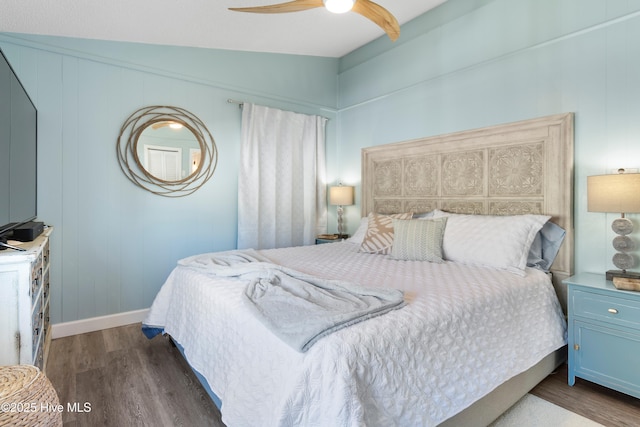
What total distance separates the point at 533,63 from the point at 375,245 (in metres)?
1.95

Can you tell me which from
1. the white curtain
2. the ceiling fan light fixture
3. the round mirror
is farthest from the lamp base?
the round mirror

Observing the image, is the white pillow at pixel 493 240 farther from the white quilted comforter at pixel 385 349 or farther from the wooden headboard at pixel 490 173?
the wooden headboard at pixel 490 173

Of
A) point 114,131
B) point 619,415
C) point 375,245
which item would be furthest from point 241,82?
point 619,415

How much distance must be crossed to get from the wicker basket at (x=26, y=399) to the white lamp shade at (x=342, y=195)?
3.27 m

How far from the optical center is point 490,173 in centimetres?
297

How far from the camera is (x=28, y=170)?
2332mm

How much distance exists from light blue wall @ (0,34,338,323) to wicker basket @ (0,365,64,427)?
179cm

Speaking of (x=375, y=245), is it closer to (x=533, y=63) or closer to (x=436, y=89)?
(x=436, y=89)

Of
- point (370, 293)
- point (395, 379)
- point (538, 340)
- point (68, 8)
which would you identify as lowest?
point (538, 340)

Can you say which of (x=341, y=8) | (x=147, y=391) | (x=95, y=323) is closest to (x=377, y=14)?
(x=341, y=8)

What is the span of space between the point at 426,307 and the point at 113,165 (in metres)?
2.94

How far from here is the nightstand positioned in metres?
1.92

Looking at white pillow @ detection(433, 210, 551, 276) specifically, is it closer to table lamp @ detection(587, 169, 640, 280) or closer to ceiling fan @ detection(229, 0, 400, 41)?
table lamp @ detection(587, 169, 640, 280)

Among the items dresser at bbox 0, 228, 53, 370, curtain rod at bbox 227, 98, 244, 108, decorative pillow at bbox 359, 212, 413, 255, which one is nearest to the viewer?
dresser at bbox 0, 228, 53, 370
